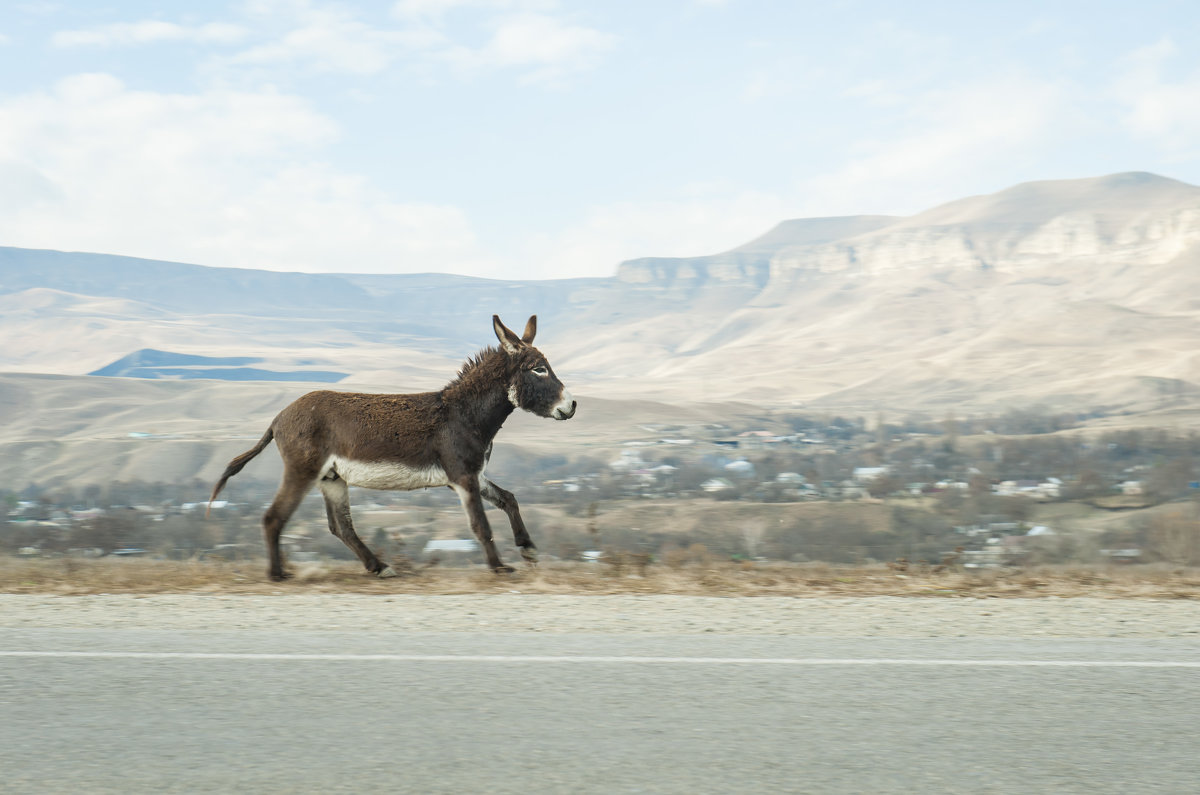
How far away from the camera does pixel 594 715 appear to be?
17.8 ft

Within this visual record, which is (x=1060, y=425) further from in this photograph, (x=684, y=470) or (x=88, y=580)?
(x=88, y=580)

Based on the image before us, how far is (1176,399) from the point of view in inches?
5640

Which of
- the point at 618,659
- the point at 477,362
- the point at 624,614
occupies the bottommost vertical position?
the point at 624,614

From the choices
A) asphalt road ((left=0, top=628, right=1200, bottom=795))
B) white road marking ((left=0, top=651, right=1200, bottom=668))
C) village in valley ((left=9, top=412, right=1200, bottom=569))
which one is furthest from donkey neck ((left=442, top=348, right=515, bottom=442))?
white road marking ((left=0, top=651, right=1200, bottom=668))

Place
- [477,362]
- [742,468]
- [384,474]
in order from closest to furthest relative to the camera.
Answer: [384,474] → [477,362] → [742,468]

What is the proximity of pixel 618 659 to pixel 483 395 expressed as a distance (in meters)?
5.20

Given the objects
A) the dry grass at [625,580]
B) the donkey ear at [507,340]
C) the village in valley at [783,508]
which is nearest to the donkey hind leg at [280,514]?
the dry grass at [625,580]

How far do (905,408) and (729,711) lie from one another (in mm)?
166321

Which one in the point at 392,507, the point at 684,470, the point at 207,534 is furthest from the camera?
the point at 684,470

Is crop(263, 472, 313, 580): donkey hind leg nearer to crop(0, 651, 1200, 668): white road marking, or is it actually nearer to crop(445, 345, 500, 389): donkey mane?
crop(445, 345, 500, 389): donkey mane

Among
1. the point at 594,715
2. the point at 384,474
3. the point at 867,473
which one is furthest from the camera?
the point at 867,473

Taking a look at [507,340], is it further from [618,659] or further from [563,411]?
[618,659]

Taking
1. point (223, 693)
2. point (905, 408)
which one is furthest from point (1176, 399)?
point (223, 693)

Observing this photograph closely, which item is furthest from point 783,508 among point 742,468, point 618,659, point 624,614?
point 742,468
